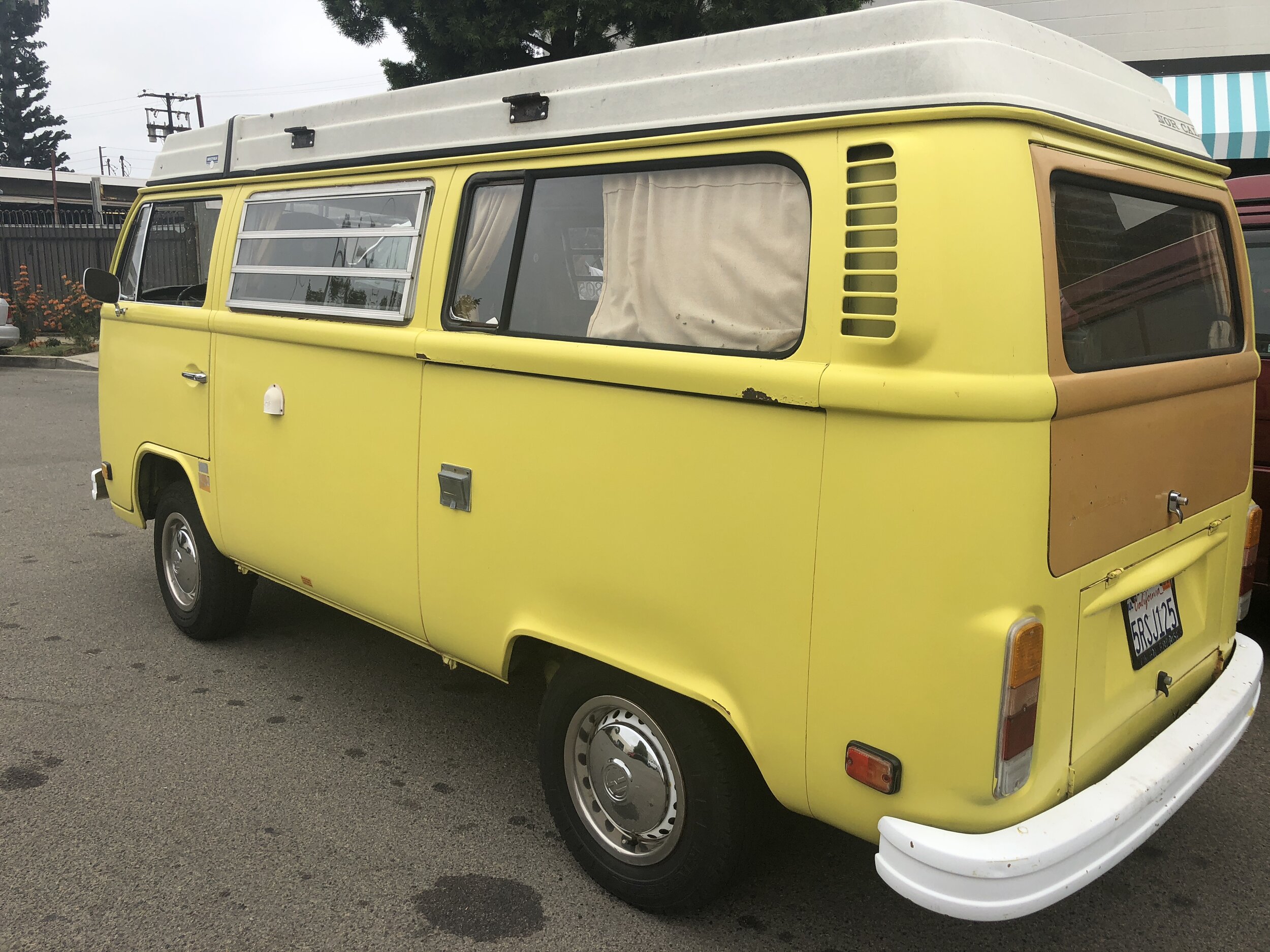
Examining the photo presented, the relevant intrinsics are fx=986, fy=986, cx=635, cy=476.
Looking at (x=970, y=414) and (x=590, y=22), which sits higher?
(x=590, y=22)

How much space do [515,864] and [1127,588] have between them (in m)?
2.01

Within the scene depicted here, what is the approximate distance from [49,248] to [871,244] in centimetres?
2080

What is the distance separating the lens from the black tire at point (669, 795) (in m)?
2.67

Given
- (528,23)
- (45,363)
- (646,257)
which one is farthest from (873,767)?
(45,363)

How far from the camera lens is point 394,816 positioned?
3.43 m

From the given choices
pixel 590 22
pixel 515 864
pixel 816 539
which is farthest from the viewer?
pixel 590 22

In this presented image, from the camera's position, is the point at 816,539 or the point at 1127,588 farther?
the point at 1127,588

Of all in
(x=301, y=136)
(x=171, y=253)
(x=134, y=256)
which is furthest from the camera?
(x=134, y=256)

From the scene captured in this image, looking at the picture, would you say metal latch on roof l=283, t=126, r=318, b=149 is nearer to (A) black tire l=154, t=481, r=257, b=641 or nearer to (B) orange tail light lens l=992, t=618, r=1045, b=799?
(A) black tire l=154, t=481, r=257, b=641

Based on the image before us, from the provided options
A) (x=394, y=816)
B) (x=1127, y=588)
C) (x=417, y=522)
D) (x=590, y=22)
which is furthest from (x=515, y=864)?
(x=590, y=22)

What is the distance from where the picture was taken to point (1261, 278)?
15.1 ft

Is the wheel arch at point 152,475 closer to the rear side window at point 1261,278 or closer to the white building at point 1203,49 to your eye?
the rear side window at point 1261,278

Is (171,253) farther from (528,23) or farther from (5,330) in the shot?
(5,330)

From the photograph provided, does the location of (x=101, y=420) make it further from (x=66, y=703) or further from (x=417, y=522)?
(x=417, y=522)
